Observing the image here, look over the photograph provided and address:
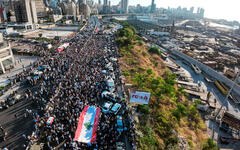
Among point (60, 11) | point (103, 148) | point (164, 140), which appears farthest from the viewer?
point (60, 11)

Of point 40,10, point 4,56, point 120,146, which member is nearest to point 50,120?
point 120,146

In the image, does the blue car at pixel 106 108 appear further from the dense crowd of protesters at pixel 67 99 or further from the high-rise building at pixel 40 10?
the high-rise building at pixel 40 10

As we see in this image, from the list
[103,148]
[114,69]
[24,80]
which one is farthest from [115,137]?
[24,80]

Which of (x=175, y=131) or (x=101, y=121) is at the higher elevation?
(x=101, y=121)

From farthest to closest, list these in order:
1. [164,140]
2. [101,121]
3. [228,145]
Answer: [228,145] < [101,121] < [164,140]

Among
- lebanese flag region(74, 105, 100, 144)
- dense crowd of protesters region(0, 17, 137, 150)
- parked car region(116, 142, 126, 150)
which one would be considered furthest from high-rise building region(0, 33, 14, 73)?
parked car region(116, 142, 126, 150)

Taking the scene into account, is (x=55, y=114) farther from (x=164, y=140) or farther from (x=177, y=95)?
(x=177, y=95)

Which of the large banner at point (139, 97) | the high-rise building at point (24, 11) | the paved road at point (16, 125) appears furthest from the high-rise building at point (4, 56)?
the high-rise building at point (24, 11)

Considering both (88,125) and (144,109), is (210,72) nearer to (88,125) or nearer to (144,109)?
(144,109)
